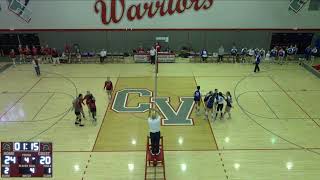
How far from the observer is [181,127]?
57.7ft

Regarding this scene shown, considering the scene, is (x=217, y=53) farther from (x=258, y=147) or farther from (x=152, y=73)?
(x=258, y=147)

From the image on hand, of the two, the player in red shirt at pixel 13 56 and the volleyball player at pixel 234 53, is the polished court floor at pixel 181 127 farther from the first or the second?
the volleyball player at pixel 234 53

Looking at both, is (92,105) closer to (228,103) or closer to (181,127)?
(181,127)

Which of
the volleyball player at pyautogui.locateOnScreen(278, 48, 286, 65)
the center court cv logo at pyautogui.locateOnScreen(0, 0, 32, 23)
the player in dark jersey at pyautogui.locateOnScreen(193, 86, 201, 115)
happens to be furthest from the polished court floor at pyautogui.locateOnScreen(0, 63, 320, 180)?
the center court cv logo at pyautogui.locateOnScreen(0, 0, 32, 23)

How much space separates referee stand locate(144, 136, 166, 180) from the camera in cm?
1380


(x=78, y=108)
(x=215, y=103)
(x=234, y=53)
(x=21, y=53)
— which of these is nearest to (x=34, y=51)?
(x=21, y=53)

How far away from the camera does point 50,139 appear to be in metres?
16.5

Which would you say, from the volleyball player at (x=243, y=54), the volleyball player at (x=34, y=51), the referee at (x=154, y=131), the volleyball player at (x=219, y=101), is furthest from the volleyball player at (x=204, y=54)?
the referee at (x=154, y=131)

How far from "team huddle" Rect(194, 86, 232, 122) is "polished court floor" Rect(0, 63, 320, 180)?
45 cm

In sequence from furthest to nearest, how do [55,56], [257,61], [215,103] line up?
[55,56] → [257,61] → [215,103]

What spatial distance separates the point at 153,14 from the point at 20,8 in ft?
30.4

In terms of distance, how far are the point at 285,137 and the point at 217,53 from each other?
475 inches

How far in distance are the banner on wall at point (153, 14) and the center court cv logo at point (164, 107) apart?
6.85 m

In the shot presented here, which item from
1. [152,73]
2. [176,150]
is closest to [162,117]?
[176,150]
